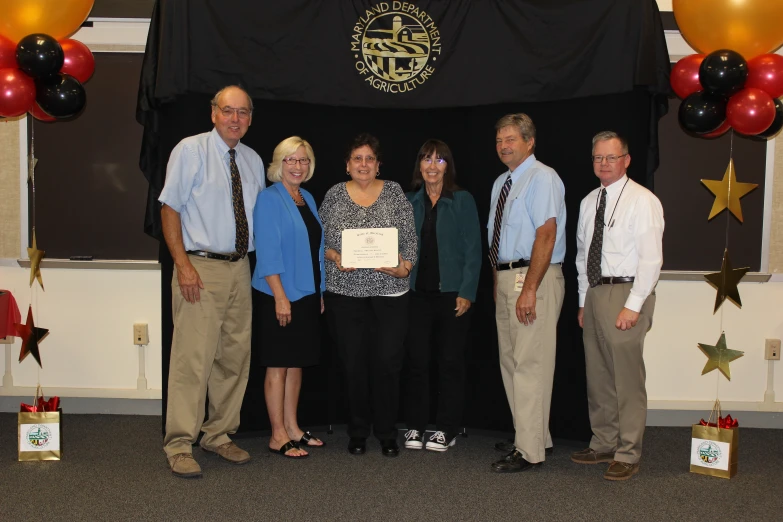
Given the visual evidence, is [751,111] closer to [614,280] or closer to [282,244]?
[614,280]

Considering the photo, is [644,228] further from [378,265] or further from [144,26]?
[144,26]

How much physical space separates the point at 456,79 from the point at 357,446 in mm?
2100

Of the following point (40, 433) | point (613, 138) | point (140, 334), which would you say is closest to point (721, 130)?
point (613, 138)

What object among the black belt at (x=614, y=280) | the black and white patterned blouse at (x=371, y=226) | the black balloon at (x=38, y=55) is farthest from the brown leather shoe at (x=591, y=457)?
the black balloon at (x=38, y=55)

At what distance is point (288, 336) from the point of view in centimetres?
383

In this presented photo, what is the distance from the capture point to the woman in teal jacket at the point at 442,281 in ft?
13.0

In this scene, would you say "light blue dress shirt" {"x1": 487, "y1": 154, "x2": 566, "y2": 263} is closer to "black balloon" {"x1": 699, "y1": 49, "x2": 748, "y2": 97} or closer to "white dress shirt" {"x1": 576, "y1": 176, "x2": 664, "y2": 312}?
"white dress shirt" {"x1": 576, "y1": 176, "x2": 664, "y2": 312}

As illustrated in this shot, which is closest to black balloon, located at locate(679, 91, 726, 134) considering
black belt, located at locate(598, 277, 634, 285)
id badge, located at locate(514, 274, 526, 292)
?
black belt, located at locate(598, 277, 634, 285)

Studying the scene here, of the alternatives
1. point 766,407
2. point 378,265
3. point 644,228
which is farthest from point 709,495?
point 378,265

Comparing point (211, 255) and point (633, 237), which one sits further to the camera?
point (211, 255)

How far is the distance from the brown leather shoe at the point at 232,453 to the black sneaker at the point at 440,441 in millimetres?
1003

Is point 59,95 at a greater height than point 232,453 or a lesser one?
greater

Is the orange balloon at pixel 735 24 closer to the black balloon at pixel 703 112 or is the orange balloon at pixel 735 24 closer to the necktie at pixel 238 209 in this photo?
the black balloon at pixel 703 112

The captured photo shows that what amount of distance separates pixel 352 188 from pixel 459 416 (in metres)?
1.41
